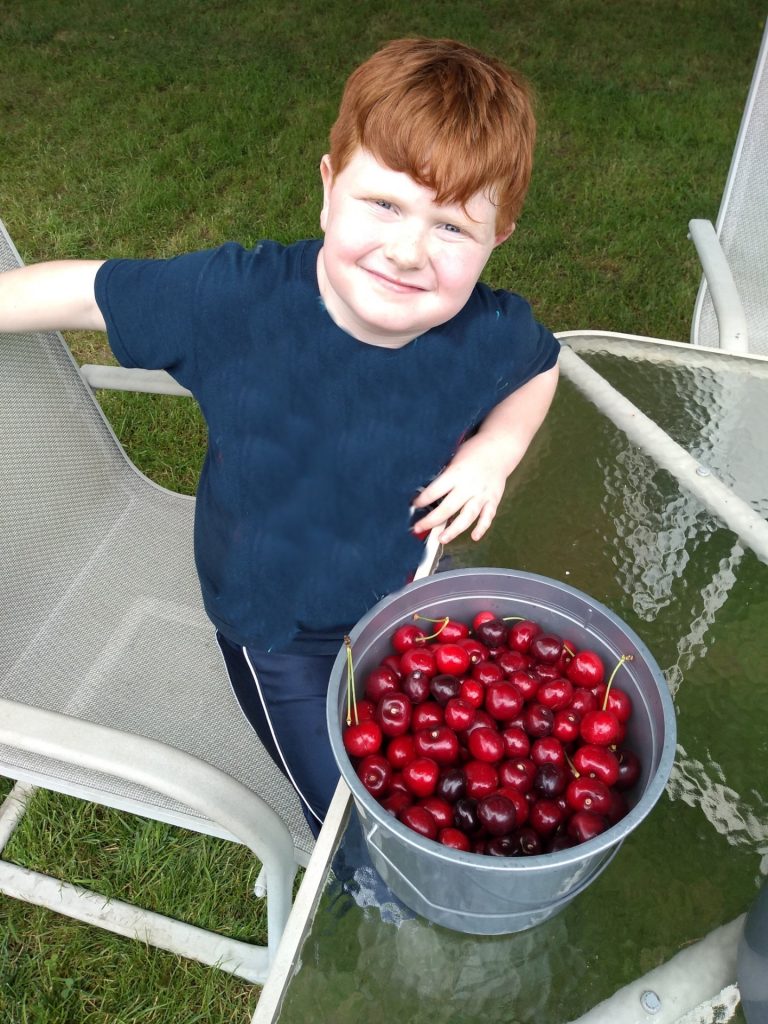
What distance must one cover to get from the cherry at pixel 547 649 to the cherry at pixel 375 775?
0.21m

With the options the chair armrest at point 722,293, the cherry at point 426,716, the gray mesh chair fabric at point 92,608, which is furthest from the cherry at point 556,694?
the chair armrest at point 722,293

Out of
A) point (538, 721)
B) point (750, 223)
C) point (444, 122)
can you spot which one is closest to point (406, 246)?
point (444, 122)

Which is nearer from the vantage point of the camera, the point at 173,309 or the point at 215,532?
the point at 173,309

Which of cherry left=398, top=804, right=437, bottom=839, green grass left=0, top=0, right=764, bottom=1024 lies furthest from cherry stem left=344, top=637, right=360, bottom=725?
green grass left=0, top=0, right=764, bottom=1024

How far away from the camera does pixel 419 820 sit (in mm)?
755

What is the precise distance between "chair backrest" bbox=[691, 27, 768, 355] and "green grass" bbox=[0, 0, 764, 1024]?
72cm

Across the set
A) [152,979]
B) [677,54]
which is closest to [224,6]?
[677,54]

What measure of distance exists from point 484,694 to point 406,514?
0.35 m

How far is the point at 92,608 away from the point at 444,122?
96 cm

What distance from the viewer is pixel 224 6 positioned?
4.71 m

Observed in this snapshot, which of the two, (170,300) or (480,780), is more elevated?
(170,300)

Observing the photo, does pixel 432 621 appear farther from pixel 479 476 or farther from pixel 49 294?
pixel 49 294

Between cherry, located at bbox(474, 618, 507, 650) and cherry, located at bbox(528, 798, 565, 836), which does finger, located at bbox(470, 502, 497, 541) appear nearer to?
cherry, located at bbox(474, 618, 507, 650)

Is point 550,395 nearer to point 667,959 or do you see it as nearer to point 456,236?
point 456,236
